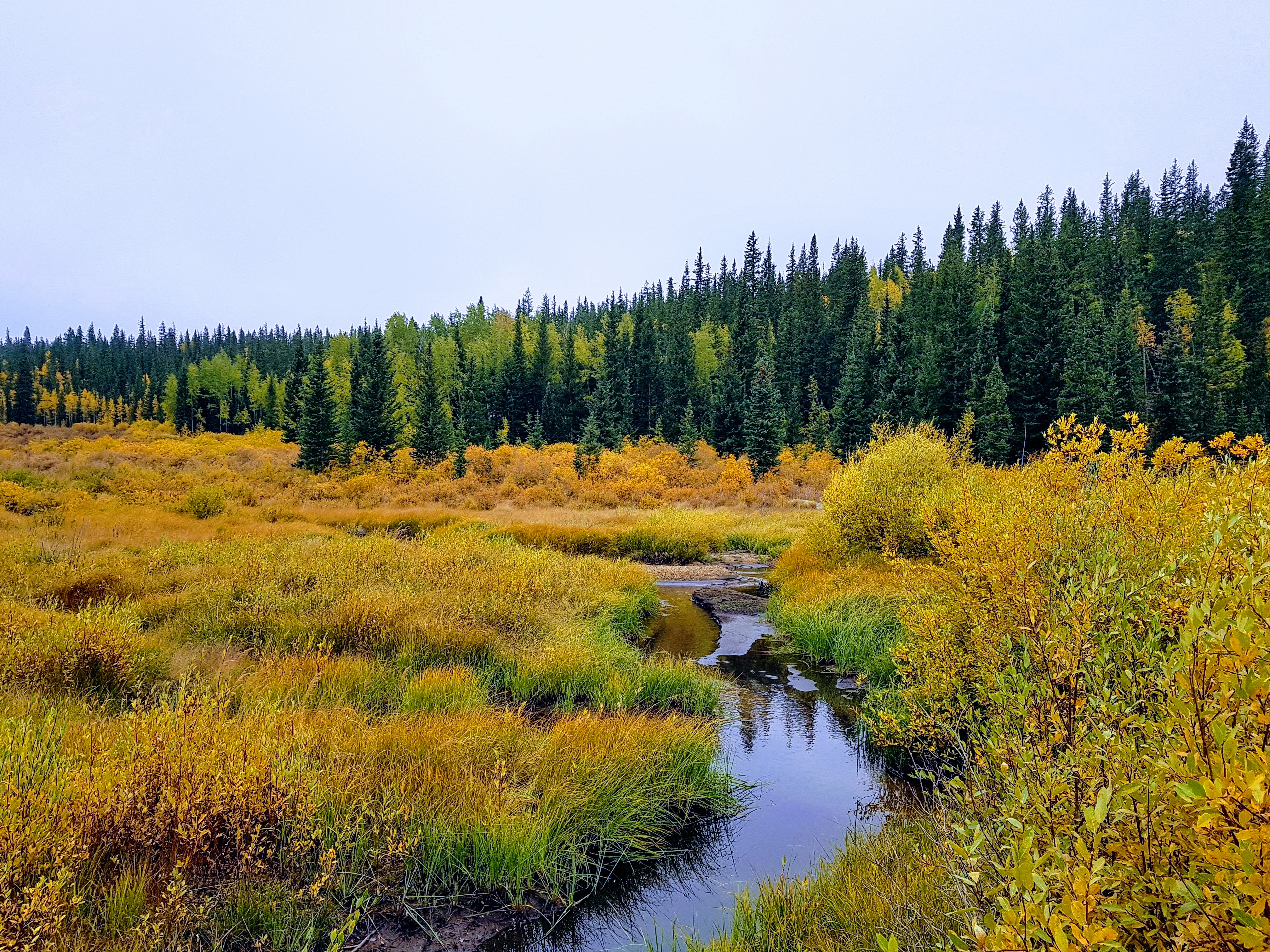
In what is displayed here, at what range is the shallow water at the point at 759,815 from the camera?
5.07 m

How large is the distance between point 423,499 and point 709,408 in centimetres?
3911

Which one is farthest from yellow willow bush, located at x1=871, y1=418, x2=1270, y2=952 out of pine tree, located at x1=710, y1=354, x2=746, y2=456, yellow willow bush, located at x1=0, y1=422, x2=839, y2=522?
pine tree, located at x1=710, y1=354, x2=746, y2=456

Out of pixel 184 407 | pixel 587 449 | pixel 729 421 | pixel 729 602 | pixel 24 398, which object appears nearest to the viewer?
pixel 729 602

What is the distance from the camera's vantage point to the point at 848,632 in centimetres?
1198

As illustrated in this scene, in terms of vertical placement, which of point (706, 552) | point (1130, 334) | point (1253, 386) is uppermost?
point (1130, 334)

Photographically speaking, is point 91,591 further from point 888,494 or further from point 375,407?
point 375,407

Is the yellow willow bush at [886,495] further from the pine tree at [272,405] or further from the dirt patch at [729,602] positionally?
the pine tree at [272,405]

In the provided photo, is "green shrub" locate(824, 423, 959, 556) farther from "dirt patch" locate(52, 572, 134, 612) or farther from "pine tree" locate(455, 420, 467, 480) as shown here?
"pine tree" locate(455, 420, 467, 480)

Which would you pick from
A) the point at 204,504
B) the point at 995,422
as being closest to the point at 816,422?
the point at 995,422

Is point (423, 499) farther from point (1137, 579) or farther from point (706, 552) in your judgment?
point (1137, 579)

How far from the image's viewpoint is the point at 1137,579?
18.3 feet

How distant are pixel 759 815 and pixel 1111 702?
4.40 meters

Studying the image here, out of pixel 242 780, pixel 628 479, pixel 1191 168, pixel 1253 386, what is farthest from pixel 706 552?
pixel 1191 168

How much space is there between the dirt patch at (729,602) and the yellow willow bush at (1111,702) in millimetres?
8582
